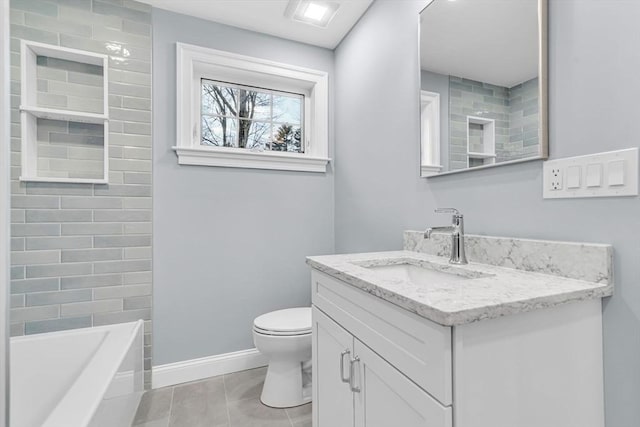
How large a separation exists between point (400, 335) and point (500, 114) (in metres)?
0.92

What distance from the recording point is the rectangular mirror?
100cm

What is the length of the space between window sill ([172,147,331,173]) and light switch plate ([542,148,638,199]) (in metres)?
1.59

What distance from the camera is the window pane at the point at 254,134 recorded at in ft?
7.51

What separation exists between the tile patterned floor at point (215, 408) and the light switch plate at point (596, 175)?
1538mm

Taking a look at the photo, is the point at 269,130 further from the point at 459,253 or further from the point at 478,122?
the point at 459,253

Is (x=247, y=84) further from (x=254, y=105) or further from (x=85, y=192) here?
(x=85, y=192)

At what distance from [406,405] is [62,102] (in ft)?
7.60

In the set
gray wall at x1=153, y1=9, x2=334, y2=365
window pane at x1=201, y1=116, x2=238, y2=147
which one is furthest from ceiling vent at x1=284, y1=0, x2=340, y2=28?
window pane at x1=201, y1=116, x2=238, y2=147

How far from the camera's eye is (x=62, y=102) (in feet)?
5.83

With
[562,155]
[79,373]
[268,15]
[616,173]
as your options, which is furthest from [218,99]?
[616,173]

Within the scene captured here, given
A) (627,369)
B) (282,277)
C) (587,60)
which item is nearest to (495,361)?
(627,369)

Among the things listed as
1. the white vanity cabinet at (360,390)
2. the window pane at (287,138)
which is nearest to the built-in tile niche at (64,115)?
the window pane at (287,138)

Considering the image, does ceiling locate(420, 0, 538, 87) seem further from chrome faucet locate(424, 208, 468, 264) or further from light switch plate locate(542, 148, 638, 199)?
chrome faucet locate(424, 208, 468, 264)

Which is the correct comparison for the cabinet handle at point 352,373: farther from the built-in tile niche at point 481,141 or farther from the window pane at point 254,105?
the window pane at point 254,105
